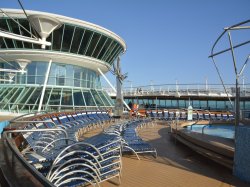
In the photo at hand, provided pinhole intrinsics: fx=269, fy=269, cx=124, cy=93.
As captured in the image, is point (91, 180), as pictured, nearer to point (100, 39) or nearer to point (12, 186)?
point (12, 186)

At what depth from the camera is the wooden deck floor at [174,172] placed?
178 inches

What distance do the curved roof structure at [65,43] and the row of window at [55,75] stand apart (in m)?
0.62

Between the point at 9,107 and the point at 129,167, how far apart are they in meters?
16.7

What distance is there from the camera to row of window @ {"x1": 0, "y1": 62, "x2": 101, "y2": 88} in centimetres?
2175

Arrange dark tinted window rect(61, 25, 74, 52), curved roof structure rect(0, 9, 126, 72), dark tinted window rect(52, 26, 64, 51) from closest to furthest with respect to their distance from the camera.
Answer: curved roof structure rect(0, 9, 126, 72), dark tinted window rect(52, 26, 64, 51), dark tinted window rect(61, 25, 74, 52)

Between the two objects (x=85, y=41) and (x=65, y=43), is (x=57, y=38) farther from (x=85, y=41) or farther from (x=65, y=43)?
(x=85, y=41)

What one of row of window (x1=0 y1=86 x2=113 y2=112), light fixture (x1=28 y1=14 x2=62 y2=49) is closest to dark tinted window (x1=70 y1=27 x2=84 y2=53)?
row of window (x1=0 y1=86 x2=113 y2=112)

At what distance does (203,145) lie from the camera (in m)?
6.10

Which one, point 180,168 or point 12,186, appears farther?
point 180,168

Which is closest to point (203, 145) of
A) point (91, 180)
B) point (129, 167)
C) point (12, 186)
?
point (129, 167)

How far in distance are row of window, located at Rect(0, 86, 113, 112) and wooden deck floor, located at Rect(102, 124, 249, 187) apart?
1490 cm

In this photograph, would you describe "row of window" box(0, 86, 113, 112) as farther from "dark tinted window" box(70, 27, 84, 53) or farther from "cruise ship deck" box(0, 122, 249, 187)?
"cruise ship deck" box(0, 122, 249, 187)

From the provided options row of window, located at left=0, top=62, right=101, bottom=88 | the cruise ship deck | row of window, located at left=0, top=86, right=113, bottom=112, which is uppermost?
row of window, located at left=0, top=62, right=101, bottom=88

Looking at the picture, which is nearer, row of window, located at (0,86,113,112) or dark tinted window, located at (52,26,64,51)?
row of window, located at (0,86,113,112)
